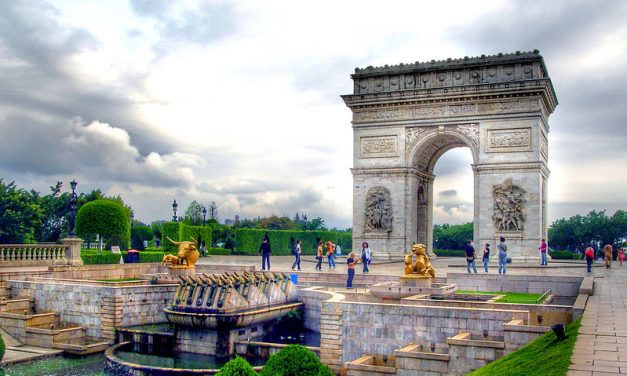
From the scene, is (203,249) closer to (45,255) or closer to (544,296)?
(45,255)

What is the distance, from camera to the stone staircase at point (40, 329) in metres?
20.1

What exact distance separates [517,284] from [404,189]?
15410mm

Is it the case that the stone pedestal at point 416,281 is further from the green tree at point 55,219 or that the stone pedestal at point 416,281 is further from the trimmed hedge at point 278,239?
the green tree at point 55,219

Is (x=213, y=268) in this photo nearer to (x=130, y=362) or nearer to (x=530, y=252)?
(x=130, y=362)

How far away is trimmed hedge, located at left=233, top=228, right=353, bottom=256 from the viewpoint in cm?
5303

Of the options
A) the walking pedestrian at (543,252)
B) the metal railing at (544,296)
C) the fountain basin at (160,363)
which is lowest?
the fountain basin at (160,363)

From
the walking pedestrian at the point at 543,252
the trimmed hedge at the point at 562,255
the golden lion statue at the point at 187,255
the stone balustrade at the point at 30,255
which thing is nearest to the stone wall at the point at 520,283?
the walking pedestrian at the point at 543,252

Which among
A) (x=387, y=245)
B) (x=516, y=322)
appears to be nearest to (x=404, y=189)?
(x=387, y=245)

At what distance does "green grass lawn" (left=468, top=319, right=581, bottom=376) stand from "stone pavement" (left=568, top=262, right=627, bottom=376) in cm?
12

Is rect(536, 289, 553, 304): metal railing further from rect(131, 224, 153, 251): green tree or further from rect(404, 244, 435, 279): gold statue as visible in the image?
rect(131, 224, 153, 251): green tree

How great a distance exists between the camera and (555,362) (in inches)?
341

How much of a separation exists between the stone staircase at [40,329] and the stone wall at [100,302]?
0.26m

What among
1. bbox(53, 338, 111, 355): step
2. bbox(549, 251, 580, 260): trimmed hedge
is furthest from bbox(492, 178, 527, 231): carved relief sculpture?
bbox(53, 338, 111, 355): step

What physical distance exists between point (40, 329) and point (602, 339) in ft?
55.1
